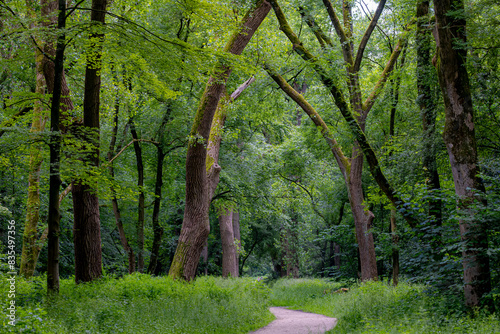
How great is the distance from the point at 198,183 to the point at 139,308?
13.3 ft

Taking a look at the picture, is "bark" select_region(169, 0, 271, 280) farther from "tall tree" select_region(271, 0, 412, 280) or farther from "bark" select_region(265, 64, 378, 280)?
"bark" select_region(265, 64, 378, 280)

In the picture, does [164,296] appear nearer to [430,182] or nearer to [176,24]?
[430,182]

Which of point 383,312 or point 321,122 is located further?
point 321,122

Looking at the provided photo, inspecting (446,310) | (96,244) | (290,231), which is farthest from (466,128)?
(290,231)

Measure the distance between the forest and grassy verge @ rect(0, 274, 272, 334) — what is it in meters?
0.05

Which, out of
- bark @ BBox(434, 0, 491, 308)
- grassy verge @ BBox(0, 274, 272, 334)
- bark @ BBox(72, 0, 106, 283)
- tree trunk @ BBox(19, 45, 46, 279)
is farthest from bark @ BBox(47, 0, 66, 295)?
bark @ BBox(434, 0, 491, 308)

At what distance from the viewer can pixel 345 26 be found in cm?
1260

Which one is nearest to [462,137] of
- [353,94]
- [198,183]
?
[353,94]

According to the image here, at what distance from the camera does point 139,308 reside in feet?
24.0

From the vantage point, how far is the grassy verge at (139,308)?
5.39 metres

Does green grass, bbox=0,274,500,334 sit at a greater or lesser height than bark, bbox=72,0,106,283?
lesser

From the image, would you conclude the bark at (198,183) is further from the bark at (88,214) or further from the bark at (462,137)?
the bark at (462,137)

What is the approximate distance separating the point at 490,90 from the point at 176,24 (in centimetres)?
952

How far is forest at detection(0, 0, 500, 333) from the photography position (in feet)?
21.6
